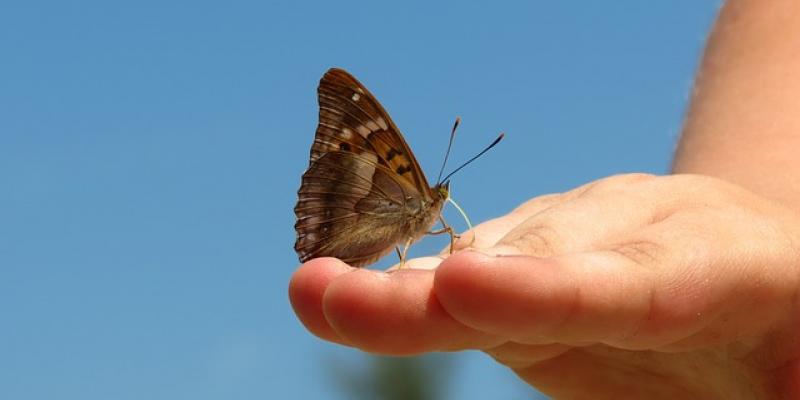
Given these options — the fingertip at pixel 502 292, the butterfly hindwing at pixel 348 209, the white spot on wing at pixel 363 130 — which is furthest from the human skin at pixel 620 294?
the white spot on wing at pixel 363 130

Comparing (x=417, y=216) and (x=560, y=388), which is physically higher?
(x=417, y=216)

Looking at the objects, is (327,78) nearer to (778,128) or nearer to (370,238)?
(370,238)

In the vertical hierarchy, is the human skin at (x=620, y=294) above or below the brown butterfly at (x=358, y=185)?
below

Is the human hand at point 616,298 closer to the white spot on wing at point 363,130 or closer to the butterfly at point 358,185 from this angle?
the butterfly at point 358,185

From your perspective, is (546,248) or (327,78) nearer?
(546,248)

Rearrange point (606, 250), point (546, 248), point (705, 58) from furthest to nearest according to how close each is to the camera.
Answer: point (705, 58) → point (546, 248) → point (606, 250)

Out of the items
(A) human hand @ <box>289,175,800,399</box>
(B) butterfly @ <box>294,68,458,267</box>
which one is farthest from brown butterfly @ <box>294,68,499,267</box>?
(A) human hand @ <box>289,175,800,399</box>

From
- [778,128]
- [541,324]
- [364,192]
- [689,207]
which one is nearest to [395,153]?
[364,192]

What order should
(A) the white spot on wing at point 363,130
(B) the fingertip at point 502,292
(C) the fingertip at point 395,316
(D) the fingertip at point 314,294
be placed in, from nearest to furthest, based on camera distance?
(B) the fingertip at point 502,292 < (C) the fingertip at point 395,316 < (D) the fingertip at point 314,294 < (A) the white spot on wing at point 363,130
